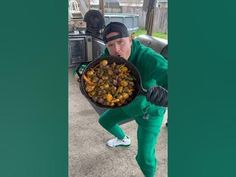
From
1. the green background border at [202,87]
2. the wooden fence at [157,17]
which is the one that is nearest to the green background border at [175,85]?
the green background border at [202,87]

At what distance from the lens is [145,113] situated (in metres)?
0.87

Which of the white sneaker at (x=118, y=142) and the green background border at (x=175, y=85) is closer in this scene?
the green background border at (x=175, y=85)

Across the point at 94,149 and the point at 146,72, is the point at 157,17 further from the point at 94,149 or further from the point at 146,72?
the point at 94,149

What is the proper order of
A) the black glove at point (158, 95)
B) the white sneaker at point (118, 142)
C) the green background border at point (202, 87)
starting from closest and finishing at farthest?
the green background border at point (202, 87) → the black glove at point (158, 95) → the white sneaker at point (118, 142)

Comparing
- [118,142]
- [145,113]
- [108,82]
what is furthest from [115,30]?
[118,142]

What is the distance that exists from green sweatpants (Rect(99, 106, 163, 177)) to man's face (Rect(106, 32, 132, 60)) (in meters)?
0.18

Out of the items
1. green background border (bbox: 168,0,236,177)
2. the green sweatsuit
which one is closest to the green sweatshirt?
the green sweatsuit

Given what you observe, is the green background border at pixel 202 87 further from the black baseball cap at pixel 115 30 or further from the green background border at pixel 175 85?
the black baseball cap at pixel 115 30

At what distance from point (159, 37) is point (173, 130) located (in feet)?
1.13

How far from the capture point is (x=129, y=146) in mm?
940

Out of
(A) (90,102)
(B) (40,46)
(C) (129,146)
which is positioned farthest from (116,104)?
(B) (40,46)

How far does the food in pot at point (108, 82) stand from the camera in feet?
2.62

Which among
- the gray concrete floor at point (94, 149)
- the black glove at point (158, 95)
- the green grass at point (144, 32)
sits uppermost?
the green grass at point (144, 32)

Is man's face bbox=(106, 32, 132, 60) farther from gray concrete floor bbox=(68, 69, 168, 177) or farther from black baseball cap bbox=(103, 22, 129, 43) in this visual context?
gray concrete floor bbox=(68, 69, 168, 177)
